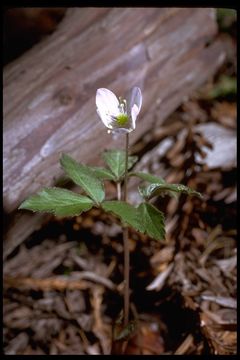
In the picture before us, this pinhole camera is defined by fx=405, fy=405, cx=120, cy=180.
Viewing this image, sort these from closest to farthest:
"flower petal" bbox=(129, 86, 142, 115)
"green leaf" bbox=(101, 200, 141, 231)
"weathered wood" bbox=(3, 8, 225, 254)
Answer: "green leaf" bbox=(101, 200, 141, 231) → "flower petal" bbox=(129, 86, 142, 115) → "weathered wood" bbox=(3, 8, 225, 254)

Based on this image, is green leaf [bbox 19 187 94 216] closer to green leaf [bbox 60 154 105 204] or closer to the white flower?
green leaf [bbox 60 154 105 204]

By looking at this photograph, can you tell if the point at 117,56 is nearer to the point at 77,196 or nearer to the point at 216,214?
the point at 216,214


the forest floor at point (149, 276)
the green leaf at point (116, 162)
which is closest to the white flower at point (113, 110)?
the green leaf at point (116, 162)

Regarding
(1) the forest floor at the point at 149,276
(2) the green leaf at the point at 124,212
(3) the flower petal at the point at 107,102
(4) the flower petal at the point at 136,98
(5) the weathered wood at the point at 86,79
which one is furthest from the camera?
(5) the weathered wood at the point at 86,79

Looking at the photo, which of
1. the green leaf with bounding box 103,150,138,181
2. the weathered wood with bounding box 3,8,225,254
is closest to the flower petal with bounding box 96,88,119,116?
the green leaf with bounding box 103,150,138,181

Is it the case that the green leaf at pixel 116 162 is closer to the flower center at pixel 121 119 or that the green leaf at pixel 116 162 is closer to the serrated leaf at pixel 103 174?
the serrated leaf at pixel 103 174

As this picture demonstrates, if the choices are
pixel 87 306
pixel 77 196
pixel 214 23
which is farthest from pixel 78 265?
pixel 214 23

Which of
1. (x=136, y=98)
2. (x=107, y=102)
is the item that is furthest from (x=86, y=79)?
(x=136, y=98)
